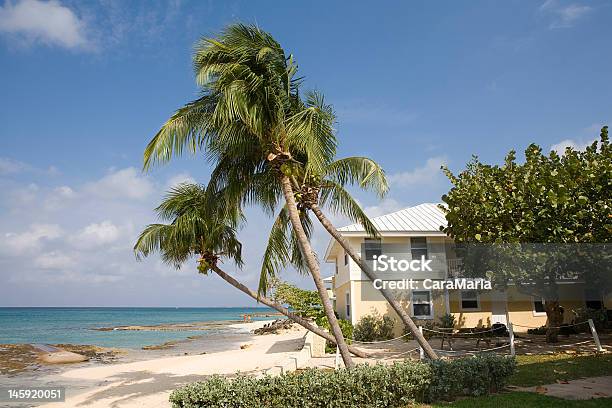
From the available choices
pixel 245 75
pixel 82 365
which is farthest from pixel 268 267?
pixel 82 365

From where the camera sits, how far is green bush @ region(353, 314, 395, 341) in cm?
2050

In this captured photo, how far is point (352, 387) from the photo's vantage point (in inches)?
327

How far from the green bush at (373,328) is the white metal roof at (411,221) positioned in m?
4.04

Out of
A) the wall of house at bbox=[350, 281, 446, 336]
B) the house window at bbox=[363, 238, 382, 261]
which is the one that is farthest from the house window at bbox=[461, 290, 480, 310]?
the house window at bbox=[363, 238, 382, 261]

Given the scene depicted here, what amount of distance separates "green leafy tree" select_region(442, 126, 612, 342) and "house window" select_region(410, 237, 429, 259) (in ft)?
20.4

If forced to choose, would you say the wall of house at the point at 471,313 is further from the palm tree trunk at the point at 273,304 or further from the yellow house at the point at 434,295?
the palm tree trunk at the point at 273,304

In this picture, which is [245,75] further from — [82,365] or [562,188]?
[82,365]

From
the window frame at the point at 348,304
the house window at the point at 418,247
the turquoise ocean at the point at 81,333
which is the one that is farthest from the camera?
the turquoise ocean at the point at 81,333

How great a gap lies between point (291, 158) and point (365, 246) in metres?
12.4

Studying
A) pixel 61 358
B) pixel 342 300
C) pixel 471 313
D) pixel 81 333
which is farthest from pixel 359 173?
pixel 81 333

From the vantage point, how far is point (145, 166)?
988 cm

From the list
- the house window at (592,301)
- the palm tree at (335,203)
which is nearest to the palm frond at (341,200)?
the palm tree at (335,203)

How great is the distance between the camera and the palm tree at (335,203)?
11.2 meters

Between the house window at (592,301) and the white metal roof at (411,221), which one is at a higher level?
the white metal roof at (411,221)
